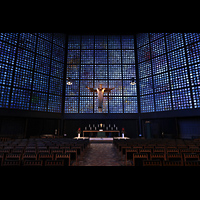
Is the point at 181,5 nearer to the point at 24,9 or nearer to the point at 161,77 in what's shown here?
the point at 24,9

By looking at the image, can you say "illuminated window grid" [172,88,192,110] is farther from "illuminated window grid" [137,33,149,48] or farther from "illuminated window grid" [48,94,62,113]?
"illuminated window grid" [48,94,62,113]

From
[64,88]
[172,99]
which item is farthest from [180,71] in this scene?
[64,88]

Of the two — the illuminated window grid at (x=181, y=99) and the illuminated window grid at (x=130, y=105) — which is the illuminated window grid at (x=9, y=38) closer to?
the illuminated window grid at (x=130, y=105)

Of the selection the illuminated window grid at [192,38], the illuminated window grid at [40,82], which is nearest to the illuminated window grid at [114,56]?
the illuminated window grid at [192,38]

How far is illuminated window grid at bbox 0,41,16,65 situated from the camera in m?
15.5

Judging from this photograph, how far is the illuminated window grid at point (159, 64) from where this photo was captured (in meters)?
18.7

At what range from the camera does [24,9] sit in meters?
1.57

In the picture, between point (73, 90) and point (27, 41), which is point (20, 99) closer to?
point (73, 90)

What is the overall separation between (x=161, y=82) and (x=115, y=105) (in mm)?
7498

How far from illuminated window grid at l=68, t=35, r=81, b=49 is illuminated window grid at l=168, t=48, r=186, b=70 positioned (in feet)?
48.1

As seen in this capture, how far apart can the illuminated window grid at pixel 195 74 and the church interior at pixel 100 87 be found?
0.10 metres

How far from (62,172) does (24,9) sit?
195cm

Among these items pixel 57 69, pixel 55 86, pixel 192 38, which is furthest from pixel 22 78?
pixel 192 38

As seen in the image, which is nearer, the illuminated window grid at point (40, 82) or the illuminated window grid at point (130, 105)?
the illuminated window grid at point (40, 82)
